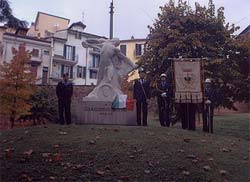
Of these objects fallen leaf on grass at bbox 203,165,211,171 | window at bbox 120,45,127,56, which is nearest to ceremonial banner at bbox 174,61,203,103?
fallen leaf on grass at bbox 203,165,211,171

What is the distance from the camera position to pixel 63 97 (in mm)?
13344

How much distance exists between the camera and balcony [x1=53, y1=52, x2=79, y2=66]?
49.5 meters

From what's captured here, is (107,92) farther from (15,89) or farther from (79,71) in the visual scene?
(79,71)

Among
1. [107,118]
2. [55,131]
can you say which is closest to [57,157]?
[55,131]

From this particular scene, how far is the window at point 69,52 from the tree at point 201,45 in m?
31.3

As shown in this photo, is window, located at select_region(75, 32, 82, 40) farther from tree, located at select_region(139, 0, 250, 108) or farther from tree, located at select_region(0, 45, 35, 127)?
tree, located at select_region(139, 0, 250, 108)

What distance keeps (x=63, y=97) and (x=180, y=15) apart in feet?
33.4

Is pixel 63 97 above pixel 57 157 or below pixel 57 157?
above

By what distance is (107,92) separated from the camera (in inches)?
624

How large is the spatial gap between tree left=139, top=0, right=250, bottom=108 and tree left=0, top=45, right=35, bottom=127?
239 inches

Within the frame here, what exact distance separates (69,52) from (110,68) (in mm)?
36990

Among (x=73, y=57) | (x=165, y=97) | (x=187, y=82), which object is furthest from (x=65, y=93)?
(x=73, y=57)

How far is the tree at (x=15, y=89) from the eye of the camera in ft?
64.8

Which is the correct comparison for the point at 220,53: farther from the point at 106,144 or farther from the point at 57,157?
the point at 57,157
